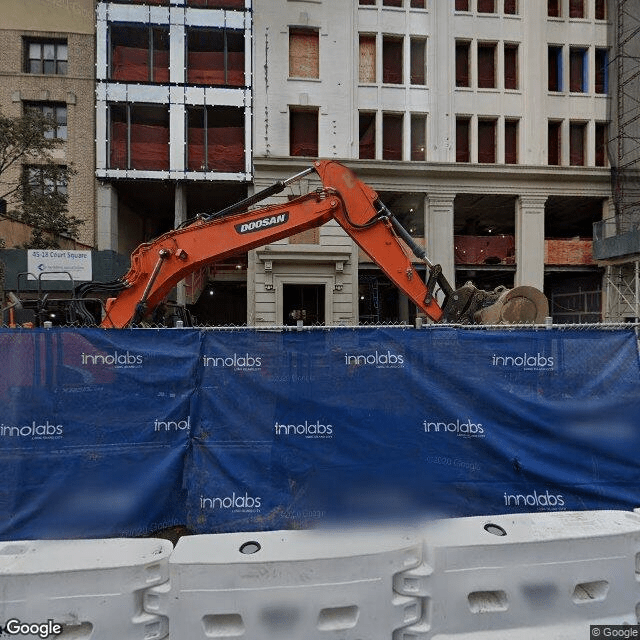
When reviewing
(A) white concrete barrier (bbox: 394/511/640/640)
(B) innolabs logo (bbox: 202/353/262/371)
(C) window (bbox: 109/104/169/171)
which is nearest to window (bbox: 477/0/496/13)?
(C) window (bbox: 109/104/169/171)

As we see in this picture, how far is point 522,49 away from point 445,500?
2194 centimetres

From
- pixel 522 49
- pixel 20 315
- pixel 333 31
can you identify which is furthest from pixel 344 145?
pixel 20 315

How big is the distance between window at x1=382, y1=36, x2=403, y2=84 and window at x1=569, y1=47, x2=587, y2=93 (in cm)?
843

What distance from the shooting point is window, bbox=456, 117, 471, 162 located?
1872 centimetres

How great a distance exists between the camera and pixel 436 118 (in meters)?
18.2

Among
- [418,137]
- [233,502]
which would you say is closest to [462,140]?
[418,137]

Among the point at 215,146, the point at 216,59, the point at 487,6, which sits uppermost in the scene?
the point at 487,6

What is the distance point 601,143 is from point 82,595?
25.1m

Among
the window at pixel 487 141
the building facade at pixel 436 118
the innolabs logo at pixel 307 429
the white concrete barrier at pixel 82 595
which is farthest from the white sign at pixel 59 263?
the window at pixel 487 141

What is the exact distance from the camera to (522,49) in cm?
1856

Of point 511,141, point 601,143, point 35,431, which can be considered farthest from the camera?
point 601,143

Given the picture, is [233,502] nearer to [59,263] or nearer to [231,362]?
[231,362]

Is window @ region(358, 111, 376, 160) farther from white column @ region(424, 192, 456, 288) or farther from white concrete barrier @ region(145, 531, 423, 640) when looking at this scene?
white concrete barrier @ region(145, 531, 423, 640)

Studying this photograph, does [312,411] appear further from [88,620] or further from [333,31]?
[333,31]
